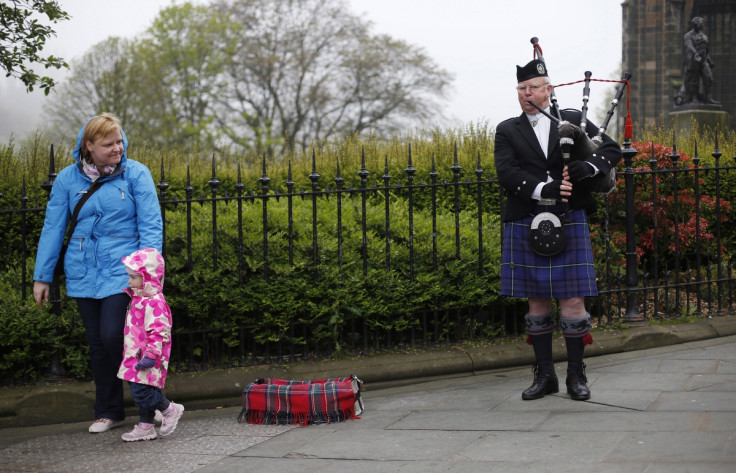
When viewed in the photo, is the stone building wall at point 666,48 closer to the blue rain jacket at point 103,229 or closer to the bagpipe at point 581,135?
the bagpipe at point 581,135

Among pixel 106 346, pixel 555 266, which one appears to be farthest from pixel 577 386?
pixel 106 346

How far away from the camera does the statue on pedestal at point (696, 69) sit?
22.5 meters

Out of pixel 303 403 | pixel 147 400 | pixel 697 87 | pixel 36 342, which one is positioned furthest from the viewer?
pixel 697 87

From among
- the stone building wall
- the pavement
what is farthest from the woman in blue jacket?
the stone building wall

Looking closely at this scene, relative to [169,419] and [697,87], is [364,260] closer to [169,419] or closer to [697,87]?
[169,419]

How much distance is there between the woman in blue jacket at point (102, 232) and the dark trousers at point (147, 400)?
28cm

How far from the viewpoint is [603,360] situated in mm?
6484

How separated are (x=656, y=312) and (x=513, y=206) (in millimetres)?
2717

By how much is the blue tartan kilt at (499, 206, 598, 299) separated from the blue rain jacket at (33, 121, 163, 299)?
2.18 metres

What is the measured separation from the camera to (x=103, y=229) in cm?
511

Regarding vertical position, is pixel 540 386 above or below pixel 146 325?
below

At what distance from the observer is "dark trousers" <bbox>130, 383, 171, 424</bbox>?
4957 millimetres

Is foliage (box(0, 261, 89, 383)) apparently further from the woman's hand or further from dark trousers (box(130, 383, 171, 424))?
dark trousers (box(130, 383, 171, 424))

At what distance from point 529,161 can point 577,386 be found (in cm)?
141
